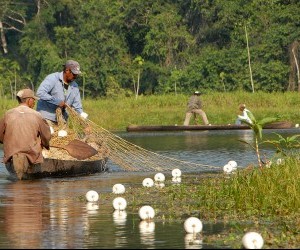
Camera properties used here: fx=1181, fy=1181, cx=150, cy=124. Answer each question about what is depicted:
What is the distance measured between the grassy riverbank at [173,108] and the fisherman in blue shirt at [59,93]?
23.5 metres

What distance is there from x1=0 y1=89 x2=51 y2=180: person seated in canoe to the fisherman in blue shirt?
1.96 meters

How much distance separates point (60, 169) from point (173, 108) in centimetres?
2890

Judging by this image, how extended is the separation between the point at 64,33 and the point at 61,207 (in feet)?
163

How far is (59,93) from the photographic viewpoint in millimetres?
20625

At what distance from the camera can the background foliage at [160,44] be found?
187 ft

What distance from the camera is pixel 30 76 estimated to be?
65.6 m

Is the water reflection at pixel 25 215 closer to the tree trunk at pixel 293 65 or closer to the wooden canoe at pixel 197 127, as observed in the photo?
the wooden canoe at pixel 197 127

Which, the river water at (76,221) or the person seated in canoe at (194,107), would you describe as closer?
the river water at (76,221)

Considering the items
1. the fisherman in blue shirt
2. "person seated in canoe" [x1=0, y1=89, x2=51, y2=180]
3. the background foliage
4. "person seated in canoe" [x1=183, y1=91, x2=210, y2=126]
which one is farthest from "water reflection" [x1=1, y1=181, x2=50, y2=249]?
the background foliage

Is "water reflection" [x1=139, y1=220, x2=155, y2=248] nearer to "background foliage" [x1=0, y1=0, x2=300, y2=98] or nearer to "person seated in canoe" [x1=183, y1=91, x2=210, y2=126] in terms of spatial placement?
"person seated in canoe" [x1=183, y1=91, x2=210, y2=126]

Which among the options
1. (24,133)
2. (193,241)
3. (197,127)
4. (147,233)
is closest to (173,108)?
(197,127)

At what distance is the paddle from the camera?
66.2ft

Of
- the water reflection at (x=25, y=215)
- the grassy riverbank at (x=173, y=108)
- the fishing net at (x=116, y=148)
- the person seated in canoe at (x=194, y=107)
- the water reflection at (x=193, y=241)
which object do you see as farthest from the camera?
the grassy riverbank at (x=173, y=108)

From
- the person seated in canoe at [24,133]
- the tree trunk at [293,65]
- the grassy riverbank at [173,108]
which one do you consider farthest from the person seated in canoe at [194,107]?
the person seated in canoe at [24,133]
